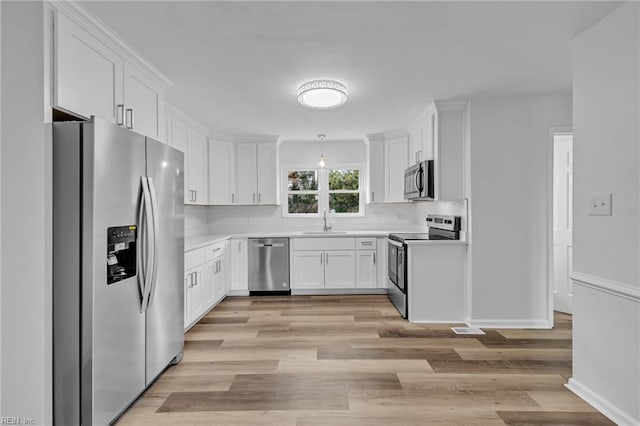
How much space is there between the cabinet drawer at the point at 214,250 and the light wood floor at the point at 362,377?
721 millimetres

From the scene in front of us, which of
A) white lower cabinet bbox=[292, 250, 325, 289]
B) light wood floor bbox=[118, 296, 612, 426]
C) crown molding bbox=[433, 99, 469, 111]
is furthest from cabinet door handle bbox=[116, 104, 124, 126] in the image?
white lower cabinet bbox=[292, 250, 325, 289]

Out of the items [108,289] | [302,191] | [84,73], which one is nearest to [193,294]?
A: [108,289]

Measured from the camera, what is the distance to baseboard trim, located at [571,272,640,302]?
6.48 feet

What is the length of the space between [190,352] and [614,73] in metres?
3.56

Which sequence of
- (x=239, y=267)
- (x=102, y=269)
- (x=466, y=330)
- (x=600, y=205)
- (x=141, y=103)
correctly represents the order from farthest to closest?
1. (x=239, y=267)
2. (x=466, y=330)
3. (x=141, y=103)
4. (x=600, y=205)
5. (x=102, y=269)

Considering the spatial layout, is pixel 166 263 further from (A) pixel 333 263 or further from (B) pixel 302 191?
(B) pixel 302 191

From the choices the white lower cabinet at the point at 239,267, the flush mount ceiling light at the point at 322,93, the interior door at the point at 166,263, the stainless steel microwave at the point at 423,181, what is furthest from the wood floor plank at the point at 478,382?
the white lower cabinet at the point at 239,267

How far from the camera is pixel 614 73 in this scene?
83.7 inches

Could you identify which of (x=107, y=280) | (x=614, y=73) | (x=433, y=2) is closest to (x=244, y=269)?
(x=107, y=280)

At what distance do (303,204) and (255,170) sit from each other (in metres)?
1.00

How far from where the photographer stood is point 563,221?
4.25m

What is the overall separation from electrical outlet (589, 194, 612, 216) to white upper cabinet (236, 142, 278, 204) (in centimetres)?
404

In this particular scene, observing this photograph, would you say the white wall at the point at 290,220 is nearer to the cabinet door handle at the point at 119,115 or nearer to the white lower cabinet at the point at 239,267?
the white lower cabinet at the point at 239,267

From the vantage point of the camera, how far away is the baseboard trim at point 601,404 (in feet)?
6.68
